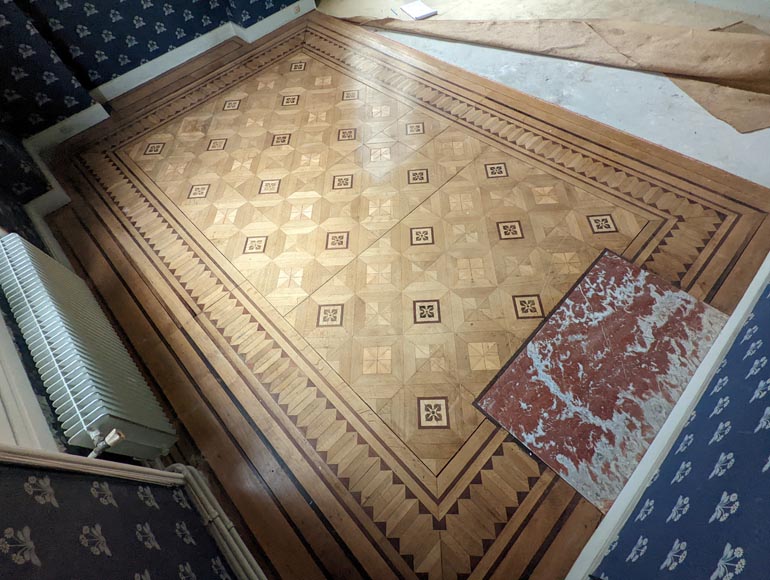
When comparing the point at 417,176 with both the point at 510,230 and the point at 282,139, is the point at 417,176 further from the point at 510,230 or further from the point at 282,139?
the point at 282,139

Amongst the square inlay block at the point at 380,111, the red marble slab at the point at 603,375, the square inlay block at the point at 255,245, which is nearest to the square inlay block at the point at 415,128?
the square inlay block at the point at 380,111

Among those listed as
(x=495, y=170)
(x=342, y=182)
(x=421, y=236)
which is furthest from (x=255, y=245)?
(x=495, y=170)

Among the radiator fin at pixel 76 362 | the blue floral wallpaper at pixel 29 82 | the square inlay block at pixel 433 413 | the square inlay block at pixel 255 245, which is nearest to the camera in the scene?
the radiator fin at pixel 76 362

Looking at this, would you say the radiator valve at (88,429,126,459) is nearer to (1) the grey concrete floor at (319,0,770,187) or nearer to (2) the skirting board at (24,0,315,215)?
(2) the skirting board at (24,0,315,215)

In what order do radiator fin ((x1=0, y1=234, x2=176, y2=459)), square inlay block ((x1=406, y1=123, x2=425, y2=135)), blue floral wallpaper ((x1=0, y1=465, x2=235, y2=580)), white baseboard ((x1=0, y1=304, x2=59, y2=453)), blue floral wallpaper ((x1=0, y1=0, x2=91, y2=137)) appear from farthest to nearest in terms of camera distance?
square inlay block ((x1=406, y1=123, x2=425, y2=135)) < blue floral wallpaper ((x1=0, y1=0, x2=91, y2=137)) < radiator fin ((x1=0, y1=234, x2=176, y2=459)) < white baseboard ((x1=0, y1=304, x2=59, y2=453)) < blue floral wallpaper ((x1=0, y1=465, x2=235, y2=580))

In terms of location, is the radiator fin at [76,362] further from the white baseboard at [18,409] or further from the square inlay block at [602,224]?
the square inlay block at [602,224]

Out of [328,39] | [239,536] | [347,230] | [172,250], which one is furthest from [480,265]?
[328,39]

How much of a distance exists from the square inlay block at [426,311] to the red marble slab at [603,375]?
0.36 meters

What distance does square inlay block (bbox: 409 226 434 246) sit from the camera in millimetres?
2070

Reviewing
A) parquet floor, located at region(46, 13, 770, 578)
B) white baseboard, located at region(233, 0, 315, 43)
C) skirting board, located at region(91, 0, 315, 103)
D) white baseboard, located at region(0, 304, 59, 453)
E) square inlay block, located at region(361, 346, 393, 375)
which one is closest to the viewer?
white baseboard, located at region(0, 304, 59, 453)

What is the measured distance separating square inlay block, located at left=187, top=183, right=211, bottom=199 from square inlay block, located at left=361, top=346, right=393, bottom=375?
1.43 metres

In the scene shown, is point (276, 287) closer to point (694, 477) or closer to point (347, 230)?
point (347, 230)

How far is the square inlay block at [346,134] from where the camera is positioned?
261 centimetres

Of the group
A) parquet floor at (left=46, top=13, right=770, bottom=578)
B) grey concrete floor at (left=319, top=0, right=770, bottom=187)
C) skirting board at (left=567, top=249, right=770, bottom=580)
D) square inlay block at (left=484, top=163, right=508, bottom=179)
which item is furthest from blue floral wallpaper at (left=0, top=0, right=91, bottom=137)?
skirting board at (left=567, top=249, right=770, bottom=580)
